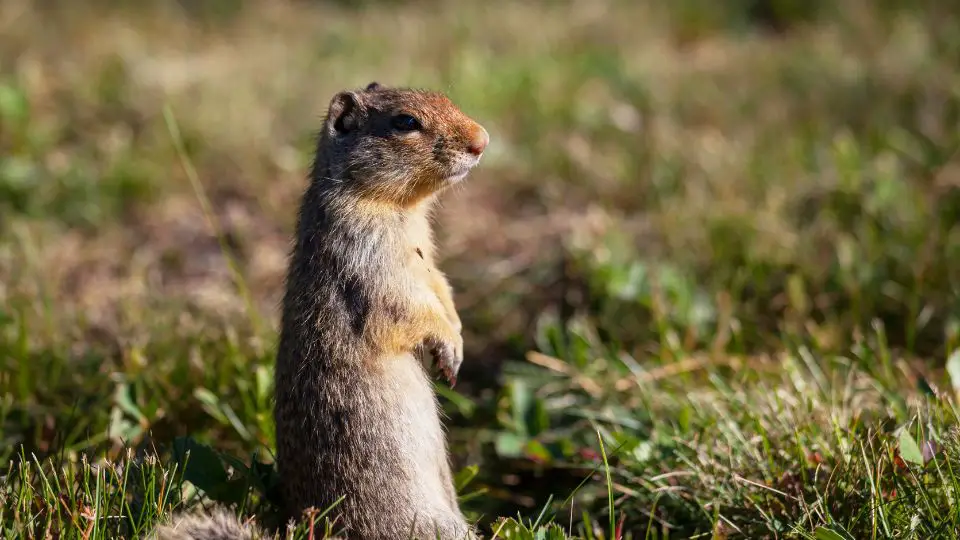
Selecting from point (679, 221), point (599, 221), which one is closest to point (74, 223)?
point (599, 221)

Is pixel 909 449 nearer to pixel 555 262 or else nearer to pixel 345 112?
pixel 345 112

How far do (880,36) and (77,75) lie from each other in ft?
20.6

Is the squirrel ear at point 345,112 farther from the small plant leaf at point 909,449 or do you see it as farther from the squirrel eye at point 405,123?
the small plant leaf at point 909,449

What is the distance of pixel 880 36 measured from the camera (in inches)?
321

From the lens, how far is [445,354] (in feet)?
10.3

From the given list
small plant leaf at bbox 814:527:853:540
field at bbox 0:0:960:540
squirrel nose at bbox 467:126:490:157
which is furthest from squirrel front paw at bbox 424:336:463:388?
small plant leaf at bbox 814:527:853:540

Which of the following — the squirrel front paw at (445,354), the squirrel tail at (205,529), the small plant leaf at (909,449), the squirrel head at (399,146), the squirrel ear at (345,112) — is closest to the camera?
the squirrel tail at (205,529)

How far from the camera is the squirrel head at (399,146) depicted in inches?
128

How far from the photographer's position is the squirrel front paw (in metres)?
3.12

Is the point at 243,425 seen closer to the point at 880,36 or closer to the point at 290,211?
the point at 290,211

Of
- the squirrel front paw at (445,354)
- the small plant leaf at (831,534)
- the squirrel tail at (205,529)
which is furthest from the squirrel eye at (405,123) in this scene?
the small plant leaf at (831,534)

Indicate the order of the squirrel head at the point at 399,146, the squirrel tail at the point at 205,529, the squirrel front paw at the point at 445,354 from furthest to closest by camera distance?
the squirrel head at the point at 399,146 → the squirrel front paw at the point at 445,354 → the squirrel tail at the point at 205,529

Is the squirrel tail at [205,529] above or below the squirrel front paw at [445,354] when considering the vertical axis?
below

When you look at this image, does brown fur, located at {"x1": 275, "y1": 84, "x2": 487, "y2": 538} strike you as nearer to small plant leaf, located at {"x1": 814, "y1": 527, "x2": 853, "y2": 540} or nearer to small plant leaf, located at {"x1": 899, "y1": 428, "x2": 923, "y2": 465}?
small plant leaf, located at {"x1": 814, "y1": 527, "x2": 853, "y2": 540}
